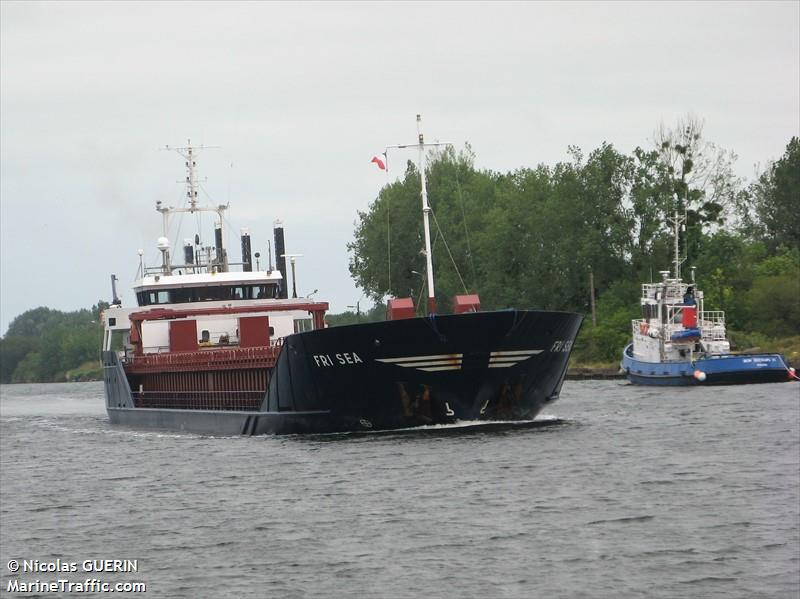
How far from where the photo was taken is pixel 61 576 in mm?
21062

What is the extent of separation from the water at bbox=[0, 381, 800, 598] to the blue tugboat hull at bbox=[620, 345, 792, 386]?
19.9 meters

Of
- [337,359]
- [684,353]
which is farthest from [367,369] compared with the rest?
[684,353]

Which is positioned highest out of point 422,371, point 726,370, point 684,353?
point 684,353

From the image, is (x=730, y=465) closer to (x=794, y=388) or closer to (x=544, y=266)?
(x=794, y=388)

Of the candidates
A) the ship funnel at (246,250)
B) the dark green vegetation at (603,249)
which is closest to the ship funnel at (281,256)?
the ship funnel at (246,250)

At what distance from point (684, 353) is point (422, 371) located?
3166cm

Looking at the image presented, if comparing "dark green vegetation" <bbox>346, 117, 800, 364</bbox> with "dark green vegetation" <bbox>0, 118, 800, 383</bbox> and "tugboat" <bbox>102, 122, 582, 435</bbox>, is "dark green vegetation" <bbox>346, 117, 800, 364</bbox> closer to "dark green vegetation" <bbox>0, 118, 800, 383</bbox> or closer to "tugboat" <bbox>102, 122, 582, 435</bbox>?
"dark green vegetation" <bbox>0, 118, 800, 383</bbox>

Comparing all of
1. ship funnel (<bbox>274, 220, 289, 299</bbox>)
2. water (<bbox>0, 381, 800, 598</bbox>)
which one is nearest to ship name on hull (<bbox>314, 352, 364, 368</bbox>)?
water (<bbox>0, 381, 800, 598</bbox>)

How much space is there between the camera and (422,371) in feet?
110

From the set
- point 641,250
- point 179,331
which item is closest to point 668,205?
point 641,250

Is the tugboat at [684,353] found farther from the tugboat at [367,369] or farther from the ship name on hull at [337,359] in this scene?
the ship name on hull at [337,359]

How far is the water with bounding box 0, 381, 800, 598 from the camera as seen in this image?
19.6 meters

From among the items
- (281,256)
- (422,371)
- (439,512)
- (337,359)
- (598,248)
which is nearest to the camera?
(439,512)

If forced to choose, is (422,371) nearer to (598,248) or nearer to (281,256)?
(281,256)
